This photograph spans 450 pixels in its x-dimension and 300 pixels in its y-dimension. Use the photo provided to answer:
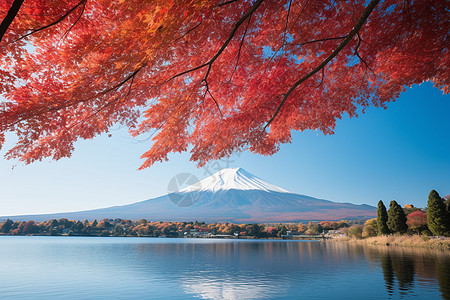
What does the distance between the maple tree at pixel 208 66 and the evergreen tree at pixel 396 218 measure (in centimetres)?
2494

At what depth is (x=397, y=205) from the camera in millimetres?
28750

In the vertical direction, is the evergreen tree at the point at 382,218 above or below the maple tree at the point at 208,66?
below

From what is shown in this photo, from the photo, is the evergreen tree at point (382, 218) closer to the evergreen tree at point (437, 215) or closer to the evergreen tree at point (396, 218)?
the evergreen tree at point (396, 218)

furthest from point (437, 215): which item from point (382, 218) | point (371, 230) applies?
point (371, 230)

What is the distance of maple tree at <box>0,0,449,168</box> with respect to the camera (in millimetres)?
4531

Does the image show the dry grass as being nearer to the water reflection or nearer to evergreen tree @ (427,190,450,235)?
evergreen tree @ (427,190,450,235)

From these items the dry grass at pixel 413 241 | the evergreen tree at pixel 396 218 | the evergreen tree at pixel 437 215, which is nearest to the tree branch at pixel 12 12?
the dry grass at pixel 413 241

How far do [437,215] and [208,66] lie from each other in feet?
78.6

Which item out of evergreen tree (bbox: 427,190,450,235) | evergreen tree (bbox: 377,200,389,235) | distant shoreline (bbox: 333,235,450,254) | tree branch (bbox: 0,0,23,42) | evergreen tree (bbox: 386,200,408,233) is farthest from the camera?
evergreen tree (bbox: 377,200,389,235)

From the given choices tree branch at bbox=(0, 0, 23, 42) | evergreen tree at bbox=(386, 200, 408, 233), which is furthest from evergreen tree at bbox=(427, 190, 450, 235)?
tree branch at bbox=(0, 0, 23, 42)

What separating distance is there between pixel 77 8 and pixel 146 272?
1373 centimetres

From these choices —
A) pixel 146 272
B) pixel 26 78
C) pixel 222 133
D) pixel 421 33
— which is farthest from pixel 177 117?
pixel 146 272

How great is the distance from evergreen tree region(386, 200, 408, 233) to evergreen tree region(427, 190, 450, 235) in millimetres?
5980

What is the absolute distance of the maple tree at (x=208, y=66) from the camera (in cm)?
453
